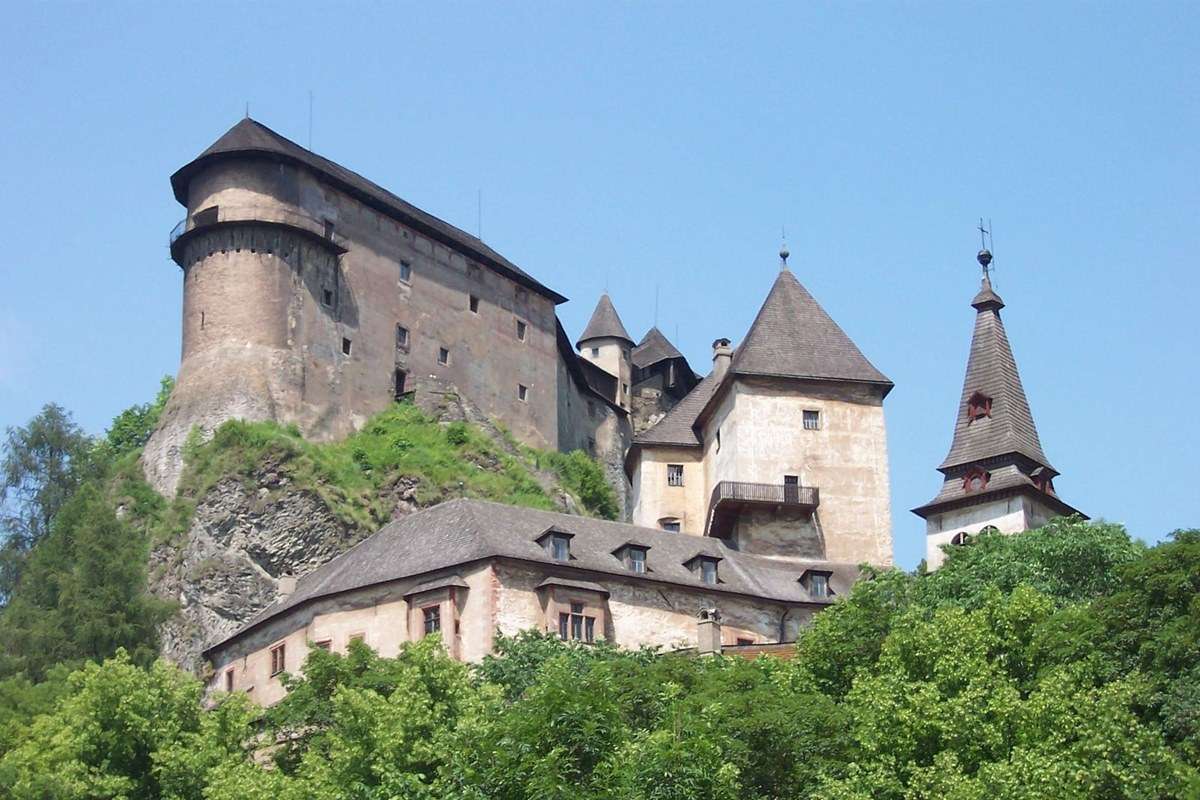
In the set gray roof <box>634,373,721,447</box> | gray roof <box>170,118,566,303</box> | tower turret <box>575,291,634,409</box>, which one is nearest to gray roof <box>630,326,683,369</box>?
tower turret <box>575,291,634,409</box>

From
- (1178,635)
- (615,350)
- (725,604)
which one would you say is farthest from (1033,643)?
(615,350)

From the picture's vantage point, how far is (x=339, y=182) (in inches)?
3356

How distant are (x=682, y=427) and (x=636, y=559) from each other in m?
19.4

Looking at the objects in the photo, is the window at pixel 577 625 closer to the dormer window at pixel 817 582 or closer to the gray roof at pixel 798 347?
the dormer window at pixel 817 582

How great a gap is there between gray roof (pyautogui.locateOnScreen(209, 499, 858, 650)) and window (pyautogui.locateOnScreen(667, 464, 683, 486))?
1196 cm

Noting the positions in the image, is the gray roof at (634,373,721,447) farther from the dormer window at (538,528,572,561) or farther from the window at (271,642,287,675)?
the window at (271,642,287,675)

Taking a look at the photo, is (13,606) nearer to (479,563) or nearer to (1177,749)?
(479,563)

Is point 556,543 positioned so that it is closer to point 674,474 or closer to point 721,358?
point 674,474

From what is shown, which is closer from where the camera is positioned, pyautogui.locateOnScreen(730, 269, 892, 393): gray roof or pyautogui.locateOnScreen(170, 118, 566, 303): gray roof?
pyautogui.locateOnScreen(730, 269, 892, 393): gray roof

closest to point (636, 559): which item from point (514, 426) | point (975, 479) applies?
point (975, 479)

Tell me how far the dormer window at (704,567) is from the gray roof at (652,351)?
52388mm

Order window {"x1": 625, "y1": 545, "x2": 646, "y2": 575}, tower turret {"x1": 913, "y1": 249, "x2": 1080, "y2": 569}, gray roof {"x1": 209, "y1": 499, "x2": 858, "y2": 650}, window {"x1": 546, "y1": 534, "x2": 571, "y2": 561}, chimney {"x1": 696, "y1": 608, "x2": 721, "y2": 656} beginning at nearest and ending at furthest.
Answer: chimney {"x1": 696, "y1": 608, "x2": 721, "y2": 656}
gray roof {"x1": 209, "y1": 499, "x2": 858, "y2": 650}
window {"x1": 546, "y1": 534, "x2": 571, "y2": 561}
window {"x1": 625, "y1": 545, "x2": 646, "y2": 575}
tower turret {"x1": 913, "y1": 249, "x2": 1080, "y2": 569}

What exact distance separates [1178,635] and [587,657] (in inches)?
641

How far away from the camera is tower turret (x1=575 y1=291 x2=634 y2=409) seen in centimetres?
11056
